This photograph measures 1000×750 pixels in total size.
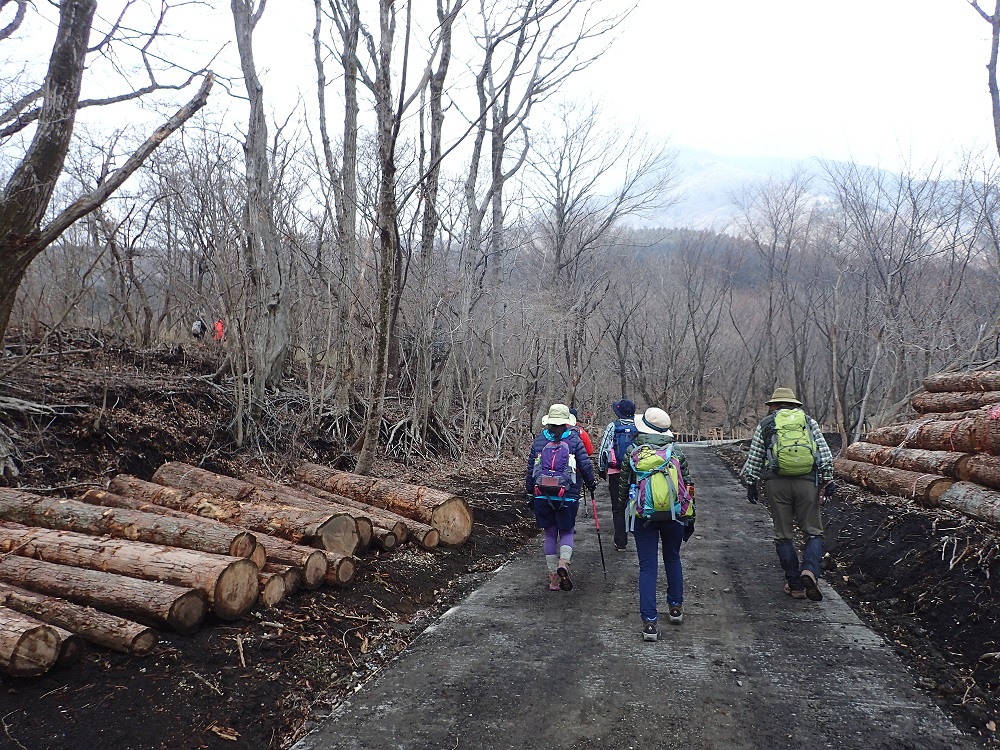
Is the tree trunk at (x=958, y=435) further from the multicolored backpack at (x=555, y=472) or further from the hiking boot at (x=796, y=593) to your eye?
the multicolored backpack at (x=555, y=472)

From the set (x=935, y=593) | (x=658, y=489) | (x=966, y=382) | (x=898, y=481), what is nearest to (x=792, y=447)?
(x=935, y=593)

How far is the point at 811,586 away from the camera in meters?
6.28

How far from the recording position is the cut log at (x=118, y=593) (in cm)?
459

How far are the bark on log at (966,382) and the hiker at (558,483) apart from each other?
309 inches

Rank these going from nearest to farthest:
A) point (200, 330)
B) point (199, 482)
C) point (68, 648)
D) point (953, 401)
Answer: point (68, 648) → point (199, 482) → point (953, 401) → point (200, 330)

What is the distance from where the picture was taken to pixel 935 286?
18.5 meters

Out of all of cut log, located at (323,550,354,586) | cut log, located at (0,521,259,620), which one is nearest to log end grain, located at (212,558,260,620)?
cut log, located at (0,521,259,620)

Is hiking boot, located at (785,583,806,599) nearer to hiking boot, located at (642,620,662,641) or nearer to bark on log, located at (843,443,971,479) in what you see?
hiking boot, located at (642,620,662,641)

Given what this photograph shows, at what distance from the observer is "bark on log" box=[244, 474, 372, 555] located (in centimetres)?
696

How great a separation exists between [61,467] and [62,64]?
4658 millimetres

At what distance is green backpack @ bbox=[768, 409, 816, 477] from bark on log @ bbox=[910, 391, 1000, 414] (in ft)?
17.8

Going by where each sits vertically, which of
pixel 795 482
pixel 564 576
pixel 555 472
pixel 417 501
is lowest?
pixel 564 576

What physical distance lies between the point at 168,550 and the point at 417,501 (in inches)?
133

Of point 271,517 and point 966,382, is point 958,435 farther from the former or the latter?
point 271,517
